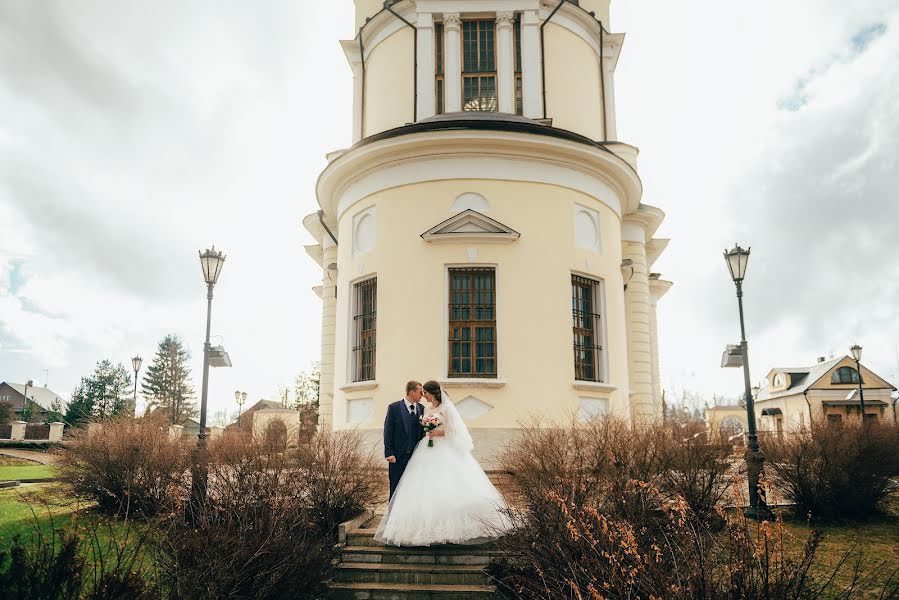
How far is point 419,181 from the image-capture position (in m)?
16.8

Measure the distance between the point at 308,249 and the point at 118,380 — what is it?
51.8 m

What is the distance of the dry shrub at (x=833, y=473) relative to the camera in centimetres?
1154

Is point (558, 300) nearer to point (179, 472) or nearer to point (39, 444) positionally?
point (179, 472)

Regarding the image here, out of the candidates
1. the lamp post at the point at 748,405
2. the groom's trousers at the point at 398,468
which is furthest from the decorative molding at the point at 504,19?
the groom's trousers at the point at 398,468

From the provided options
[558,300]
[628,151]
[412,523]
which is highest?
[628,151]

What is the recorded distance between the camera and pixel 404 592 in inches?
306

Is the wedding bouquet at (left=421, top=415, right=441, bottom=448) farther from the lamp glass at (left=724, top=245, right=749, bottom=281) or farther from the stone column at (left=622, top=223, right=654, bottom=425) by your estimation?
the stone column at (left=622, top=223, right=654, bottom=425)

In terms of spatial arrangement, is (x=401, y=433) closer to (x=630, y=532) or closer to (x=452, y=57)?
(x=630, y=532)

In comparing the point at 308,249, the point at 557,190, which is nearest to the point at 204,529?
the point at 557,190

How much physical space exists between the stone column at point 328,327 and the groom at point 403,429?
12.1 meters

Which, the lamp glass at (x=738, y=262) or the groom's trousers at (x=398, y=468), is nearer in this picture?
the groom's trousers at (x=398, y=468)

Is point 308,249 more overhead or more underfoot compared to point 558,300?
more overhead

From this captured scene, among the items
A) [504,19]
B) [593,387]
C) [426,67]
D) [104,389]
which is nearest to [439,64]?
[426,67]

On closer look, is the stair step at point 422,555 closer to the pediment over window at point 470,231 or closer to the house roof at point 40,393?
the pediment over window at point 470,231
